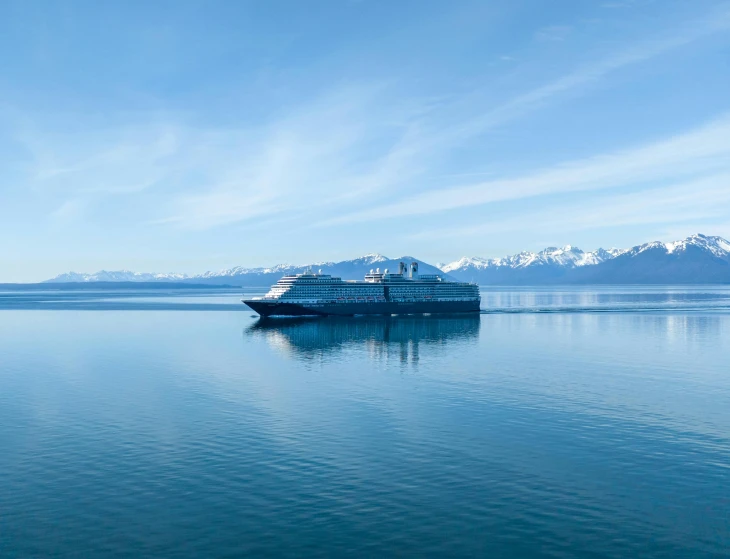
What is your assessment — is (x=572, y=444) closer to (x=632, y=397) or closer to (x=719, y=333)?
(x=632, y=397)

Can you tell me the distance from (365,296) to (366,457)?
413 feet

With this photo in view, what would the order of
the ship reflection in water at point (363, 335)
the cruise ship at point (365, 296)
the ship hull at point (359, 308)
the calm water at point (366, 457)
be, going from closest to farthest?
the calm water at point (366, 457), the ship reflection in water at point (363, 335), the ship hull at point (359, 308), the cruise ship at point (365, 296)

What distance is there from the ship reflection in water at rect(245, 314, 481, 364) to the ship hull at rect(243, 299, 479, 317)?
9.73ft

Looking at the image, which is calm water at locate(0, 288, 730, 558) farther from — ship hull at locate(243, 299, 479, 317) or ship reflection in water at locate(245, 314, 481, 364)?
ship hull at locate(243, 299, 479, 317)

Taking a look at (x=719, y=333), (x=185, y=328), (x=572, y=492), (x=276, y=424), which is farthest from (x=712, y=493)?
(x=185, y=328)

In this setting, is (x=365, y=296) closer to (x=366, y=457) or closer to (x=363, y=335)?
(x=363, y=335)

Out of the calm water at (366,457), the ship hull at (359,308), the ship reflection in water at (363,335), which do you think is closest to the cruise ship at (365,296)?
the ship hull at (359,308)

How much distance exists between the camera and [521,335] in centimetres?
10038

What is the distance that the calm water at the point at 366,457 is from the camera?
23.1 m

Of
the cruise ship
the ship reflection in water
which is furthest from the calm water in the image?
the cruise ship

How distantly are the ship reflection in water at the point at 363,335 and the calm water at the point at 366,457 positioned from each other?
12658 mm

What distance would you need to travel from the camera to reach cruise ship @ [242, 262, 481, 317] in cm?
14850

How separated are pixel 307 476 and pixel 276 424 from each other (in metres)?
10.8

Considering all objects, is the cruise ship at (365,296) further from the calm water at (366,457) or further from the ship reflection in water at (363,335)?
the calm water at (366,457)
